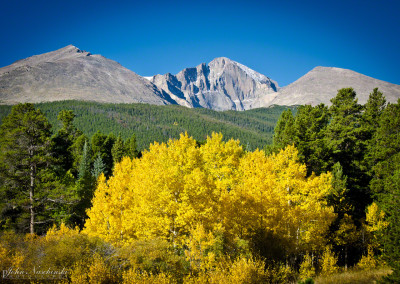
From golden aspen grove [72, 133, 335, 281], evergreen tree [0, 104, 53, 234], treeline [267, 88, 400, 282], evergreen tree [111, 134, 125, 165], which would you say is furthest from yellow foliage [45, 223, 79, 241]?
evergreen tree [111, 134, 125, 165]

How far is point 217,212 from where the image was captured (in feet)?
55.3

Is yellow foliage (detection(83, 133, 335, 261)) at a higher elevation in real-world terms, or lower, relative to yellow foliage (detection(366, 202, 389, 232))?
higher

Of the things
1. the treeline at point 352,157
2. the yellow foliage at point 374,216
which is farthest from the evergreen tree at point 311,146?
the yellow foliage at point 374,216

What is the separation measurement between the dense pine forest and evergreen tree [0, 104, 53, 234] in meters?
0.09

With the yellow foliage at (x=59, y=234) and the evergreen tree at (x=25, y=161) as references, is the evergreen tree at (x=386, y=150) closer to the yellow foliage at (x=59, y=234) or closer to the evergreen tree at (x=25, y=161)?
the yellow foliage at (x=59, y=234)

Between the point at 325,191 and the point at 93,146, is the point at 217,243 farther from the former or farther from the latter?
the point at 93,146

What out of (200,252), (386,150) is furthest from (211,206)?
(386,150)

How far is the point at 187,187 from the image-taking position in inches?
634

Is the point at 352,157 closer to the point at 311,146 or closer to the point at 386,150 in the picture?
the point at 386,150

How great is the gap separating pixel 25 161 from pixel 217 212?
17.1 meters

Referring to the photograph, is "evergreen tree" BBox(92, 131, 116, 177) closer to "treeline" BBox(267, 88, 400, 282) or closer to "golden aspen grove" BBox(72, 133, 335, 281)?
"golden aspen grove" BBox(72, 133, 335, 281)

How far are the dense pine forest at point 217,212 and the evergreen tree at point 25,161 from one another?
0.29ft

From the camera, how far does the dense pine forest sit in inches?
536

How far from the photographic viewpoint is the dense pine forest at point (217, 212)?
44.7ft
